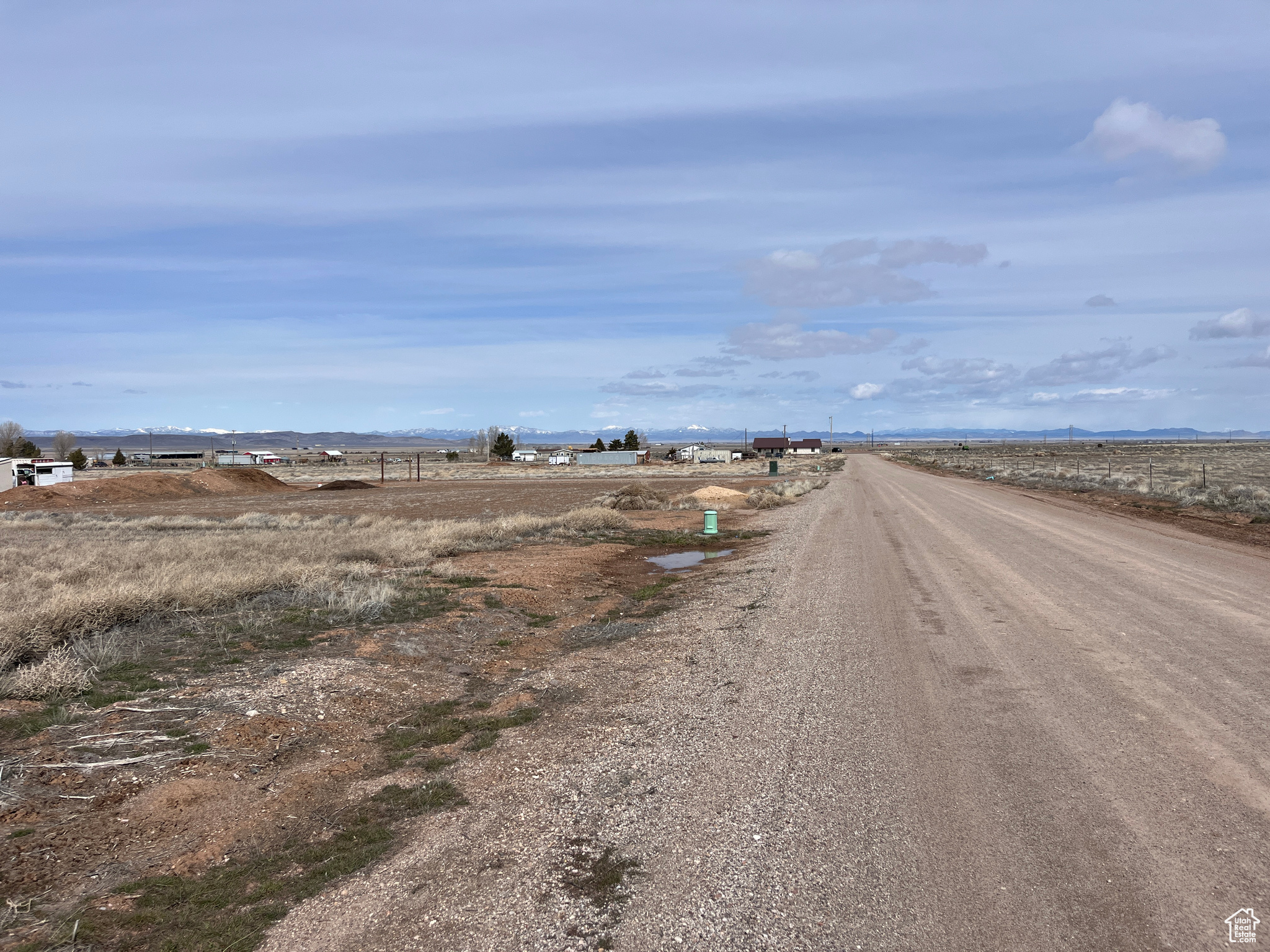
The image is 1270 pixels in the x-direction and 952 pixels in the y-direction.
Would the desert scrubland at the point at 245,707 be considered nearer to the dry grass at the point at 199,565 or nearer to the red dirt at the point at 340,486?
the dry grass at the point at 199,565

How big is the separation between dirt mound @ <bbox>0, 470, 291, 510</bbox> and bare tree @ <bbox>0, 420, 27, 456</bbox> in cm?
6829

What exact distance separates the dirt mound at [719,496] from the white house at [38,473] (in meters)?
48.8

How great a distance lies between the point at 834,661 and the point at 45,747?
750cm

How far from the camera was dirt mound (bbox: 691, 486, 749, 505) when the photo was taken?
1522 inches

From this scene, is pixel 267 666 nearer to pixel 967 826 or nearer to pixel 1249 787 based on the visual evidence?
pixel 967 826

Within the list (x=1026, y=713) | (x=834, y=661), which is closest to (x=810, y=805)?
(x=1026, y=713)

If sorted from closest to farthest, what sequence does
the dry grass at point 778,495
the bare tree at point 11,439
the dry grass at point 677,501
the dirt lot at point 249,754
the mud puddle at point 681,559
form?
the dirt lot at point 249,754, the mud puddle at point 681,559, the dry grass at point 677,501, the dry grass at point 778,495, the bare tree at point 11,439

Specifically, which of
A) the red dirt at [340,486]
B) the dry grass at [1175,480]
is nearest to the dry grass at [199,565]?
the dry grass at [1175,480]

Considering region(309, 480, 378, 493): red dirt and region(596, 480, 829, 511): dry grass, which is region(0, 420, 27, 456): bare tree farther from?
region(596, 480, 829, 511): dry grass

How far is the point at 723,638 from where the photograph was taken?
10477 millimetres

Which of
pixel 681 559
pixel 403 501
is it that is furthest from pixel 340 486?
pixel 681 559

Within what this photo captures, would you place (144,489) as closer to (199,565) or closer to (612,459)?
(199,565)

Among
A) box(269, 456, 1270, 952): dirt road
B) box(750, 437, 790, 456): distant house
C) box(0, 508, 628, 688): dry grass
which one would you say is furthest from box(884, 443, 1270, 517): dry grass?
box(750, 437, 790, 456): distant house

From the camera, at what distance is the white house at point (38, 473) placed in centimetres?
5790
